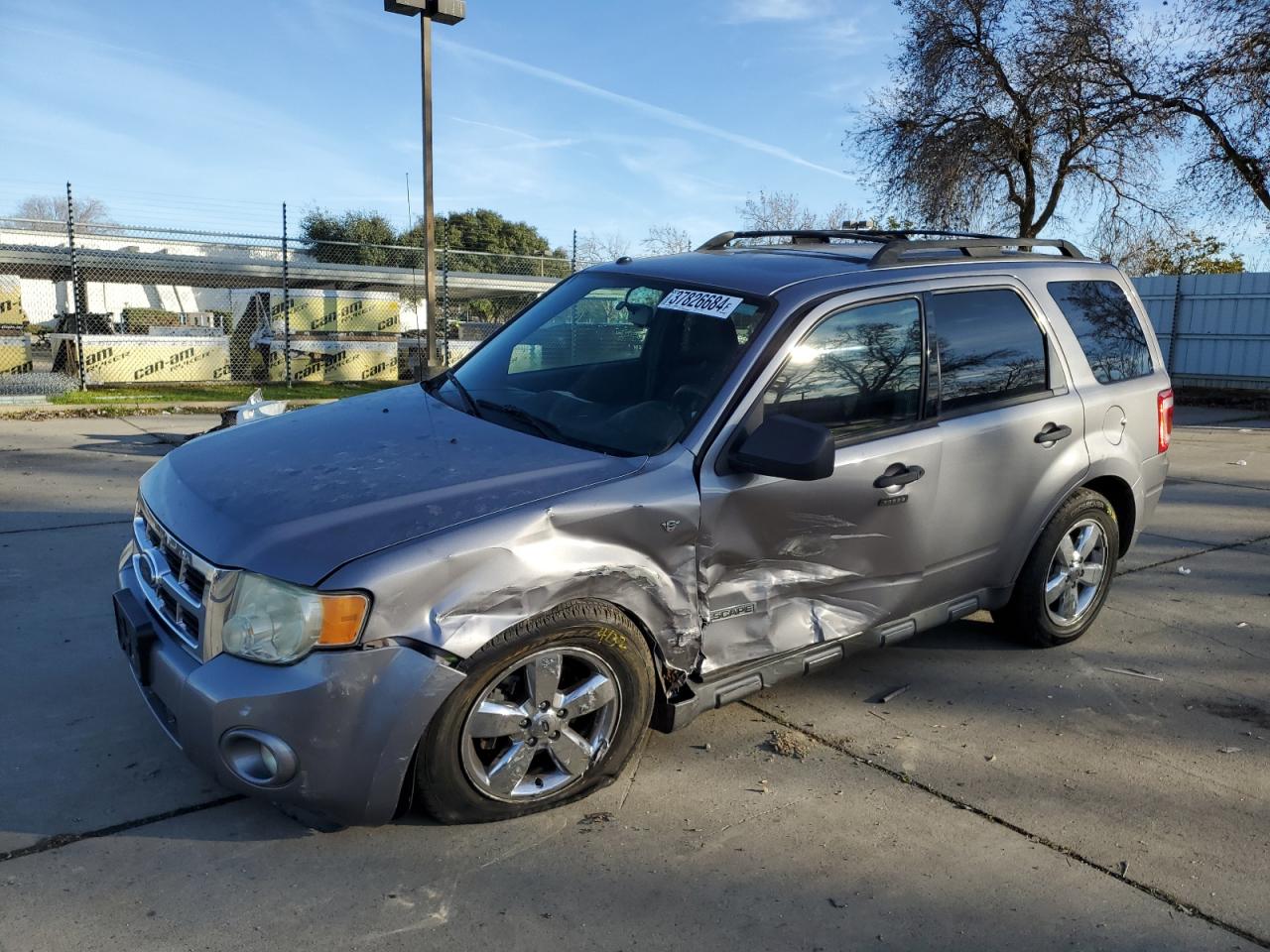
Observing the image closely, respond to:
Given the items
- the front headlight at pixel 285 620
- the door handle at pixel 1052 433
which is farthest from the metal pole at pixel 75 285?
the door handle at pixel 1052 433

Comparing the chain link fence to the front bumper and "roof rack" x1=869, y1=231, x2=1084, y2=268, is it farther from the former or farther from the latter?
the front bumper

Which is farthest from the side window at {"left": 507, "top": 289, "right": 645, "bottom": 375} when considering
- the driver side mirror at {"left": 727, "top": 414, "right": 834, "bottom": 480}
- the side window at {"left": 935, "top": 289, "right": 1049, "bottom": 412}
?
the side window at {"left": 935, "top": 289, "right": 1049, "bottom": 412}

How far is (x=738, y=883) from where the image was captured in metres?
2.77

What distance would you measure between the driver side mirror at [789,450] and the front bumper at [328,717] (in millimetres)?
1175

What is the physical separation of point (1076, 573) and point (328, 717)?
353 cm

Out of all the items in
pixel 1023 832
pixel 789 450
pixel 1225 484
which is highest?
pixel 789 450

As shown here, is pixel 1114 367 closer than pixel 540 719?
No

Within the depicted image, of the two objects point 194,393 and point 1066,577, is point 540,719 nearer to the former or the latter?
point 1066,577

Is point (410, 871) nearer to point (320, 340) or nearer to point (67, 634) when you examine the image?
point (67, 634)

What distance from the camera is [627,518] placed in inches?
119

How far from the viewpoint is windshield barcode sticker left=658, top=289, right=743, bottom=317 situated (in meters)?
3.66

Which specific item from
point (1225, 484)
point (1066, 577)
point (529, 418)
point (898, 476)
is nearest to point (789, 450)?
point (898, 476)

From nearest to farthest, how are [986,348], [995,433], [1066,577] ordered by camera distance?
1. [995,433]
2. [986,348]
3. [1066,577]

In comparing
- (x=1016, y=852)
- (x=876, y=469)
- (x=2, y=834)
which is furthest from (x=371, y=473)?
(x=1016, y=852)
